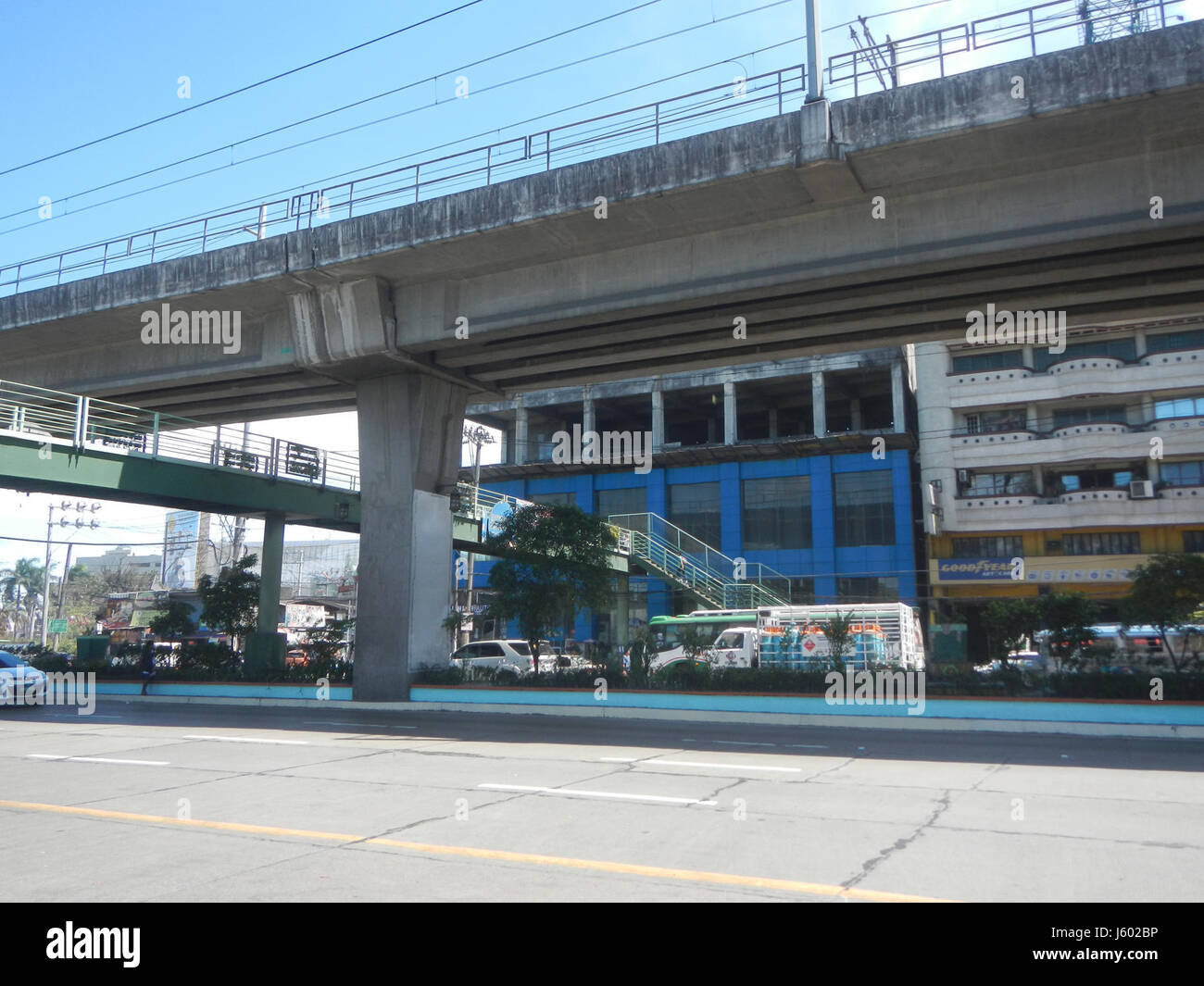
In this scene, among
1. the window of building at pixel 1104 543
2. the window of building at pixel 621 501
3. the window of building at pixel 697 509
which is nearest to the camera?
the window of building at pixel 1104 543

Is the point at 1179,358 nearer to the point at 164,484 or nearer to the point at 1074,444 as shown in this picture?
the point at 1074,444

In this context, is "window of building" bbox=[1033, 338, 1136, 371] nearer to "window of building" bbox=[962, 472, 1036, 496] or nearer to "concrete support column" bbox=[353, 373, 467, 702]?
"window of building" bbox=[962, 472, 1036, 496]

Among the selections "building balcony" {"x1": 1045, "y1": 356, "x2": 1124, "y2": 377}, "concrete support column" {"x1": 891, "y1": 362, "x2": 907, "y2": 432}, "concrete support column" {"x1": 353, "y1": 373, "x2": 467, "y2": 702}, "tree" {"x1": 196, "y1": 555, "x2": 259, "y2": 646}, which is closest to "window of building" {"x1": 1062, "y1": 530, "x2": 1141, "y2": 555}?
"building balcony" {"x1": 1045, "y1": 356, "x2": 1124, "y2": 377}

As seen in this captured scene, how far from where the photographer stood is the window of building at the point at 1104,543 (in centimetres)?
4338

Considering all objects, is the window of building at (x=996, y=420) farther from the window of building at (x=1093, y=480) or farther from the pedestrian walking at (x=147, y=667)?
the pedestrian walking at (x=147, y=667)

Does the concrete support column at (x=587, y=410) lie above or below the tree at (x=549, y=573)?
above

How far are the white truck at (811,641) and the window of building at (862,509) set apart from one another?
59.4 feet

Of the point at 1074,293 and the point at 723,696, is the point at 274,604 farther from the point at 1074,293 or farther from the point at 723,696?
the point at 1074,293

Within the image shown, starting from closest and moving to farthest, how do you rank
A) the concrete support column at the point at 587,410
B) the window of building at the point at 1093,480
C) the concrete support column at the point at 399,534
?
the concrete support column at the point at 399,534 < the window of building at the point at 1093,480 < the concrete support column at the point at 587,410

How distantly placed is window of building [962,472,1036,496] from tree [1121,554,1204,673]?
89.8ft

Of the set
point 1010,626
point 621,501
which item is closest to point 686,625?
point 1010,626

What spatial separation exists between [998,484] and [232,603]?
35.7m

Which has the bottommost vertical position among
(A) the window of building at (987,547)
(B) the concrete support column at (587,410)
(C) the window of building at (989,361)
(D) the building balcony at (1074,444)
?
(A) the window of building at (987,547)

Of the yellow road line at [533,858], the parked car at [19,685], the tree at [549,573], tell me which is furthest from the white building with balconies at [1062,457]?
the yellow road line at [533,858]
